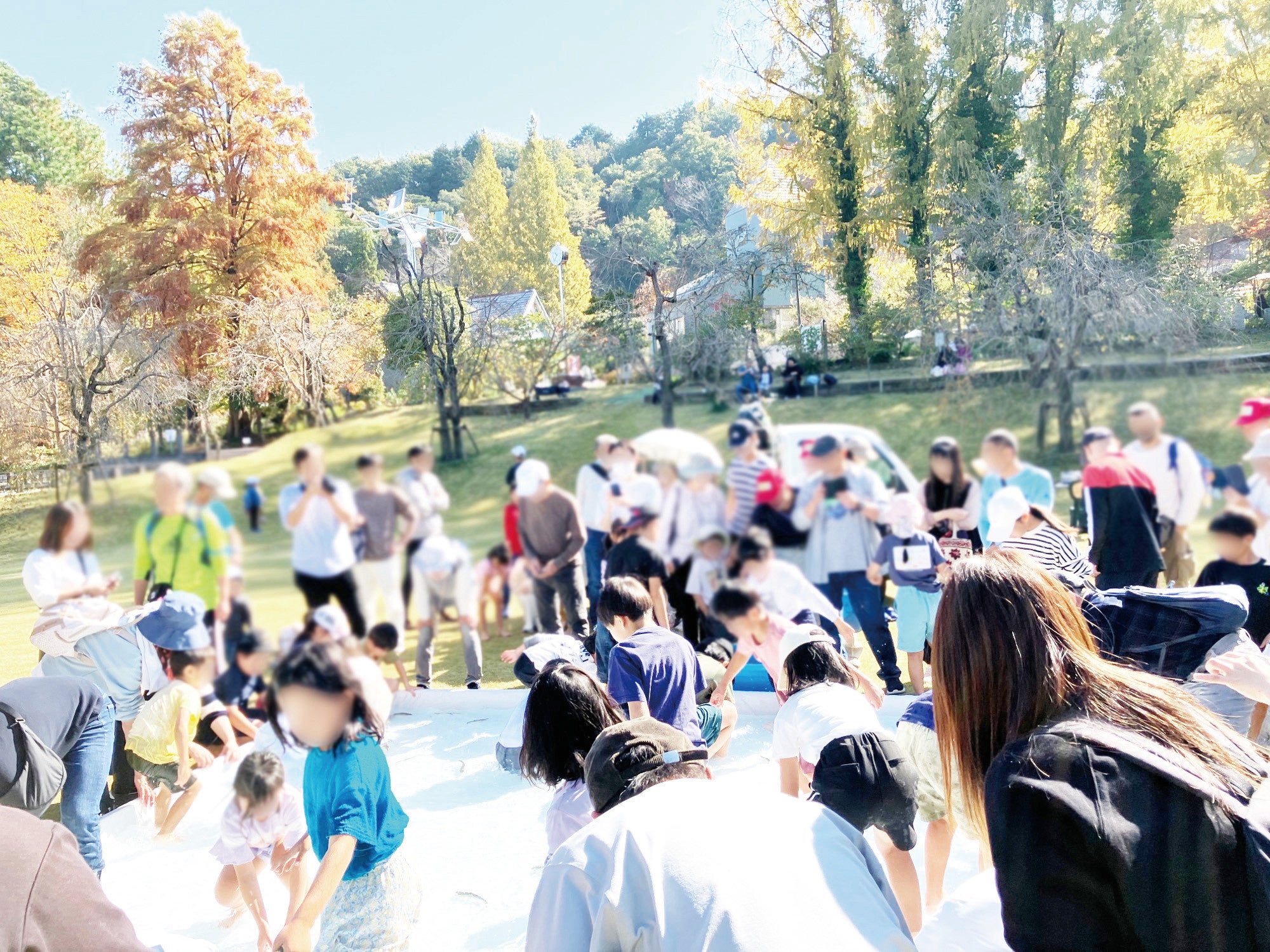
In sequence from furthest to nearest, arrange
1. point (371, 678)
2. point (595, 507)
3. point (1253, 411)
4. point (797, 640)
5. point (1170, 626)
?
point (1253, 411) < point (595, 507) < point (371, 678) < point (797, 640) < point (1170, 626)

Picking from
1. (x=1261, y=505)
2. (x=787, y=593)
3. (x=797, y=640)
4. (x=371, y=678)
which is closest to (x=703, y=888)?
(x=797, y=640)

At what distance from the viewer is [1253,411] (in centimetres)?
336

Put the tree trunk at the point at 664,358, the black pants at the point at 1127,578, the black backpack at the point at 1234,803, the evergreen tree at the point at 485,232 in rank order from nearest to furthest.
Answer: the black backpack at the point at 1234,803, the evergreen tree at the point at 485,232, the tree trunk at the point at 664,358, the black pants at the point at 1127,578

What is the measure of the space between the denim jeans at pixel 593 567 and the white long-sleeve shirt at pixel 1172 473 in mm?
2132

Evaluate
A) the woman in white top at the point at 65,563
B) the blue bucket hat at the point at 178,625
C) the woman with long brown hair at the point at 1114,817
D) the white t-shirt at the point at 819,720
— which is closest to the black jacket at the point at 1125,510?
the white t-shirt at the point at 819,720

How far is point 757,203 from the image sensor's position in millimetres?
3221

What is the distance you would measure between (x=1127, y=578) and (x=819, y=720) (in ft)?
6.95

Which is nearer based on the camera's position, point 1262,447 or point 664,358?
point 664,358

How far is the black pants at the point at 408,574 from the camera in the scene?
2422 millimetres

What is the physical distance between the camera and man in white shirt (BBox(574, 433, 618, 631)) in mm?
3018

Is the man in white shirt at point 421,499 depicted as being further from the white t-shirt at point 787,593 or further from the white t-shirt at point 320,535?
the white t-shirt at point 787,593

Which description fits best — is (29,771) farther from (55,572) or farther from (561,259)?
(561,259)

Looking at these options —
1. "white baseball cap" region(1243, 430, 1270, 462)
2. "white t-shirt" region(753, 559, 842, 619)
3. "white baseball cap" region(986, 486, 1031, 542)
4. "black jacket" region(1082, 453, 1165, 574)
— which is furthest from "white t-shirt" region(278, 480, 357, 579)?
"white baseball cap" region(1243, 430, 1270, 462)

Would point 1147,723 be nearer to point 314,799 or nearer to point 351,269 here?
point 314,799
